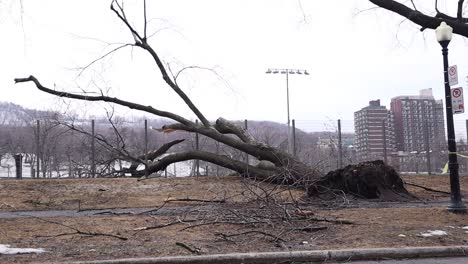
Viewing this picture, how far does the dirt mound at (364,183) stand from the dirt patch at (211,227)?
1.54ft

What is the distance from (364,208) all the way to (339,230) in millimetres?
2765

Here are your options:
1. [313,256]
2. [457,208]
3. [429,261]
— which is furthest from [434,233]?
[313,256]

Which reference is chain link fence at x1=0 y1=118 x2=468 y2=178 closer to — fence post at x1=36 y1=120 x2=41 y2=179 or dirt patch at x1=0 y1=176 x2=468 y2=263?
fence post at x1=36 y1=120 x2=41 y2=179

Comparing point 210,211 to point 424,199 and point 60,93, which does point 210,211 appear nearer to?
point 424,199

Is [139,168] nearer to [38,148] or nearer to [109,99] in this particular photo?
[109,99]

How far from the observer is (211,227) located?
8.75m

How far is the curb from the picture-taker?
6.35m

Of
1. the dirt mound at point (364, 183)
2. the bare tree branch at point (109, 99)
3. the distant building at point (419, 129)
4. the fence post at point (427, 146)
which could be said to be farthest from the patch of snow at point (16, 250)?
the distant building at point (419, 129)

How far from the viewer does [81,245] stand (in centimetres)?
725

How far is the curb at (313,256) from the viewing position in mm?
6352

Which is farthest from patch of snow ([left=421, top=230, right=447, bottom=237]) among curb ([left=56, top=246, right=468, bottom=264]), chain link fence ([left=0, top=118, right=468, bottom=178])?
chain link fence ([left=0, top=118, right=468, bottom=178])

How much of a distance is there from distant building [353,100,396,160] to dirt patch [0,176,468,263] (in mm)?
11852

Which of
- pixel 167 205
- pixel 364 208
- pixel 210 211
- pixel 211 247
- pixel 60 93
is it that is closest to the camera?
pixel 211 247

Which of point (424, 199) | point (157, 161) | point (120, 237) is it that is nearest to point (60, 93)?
point (157, 161)
